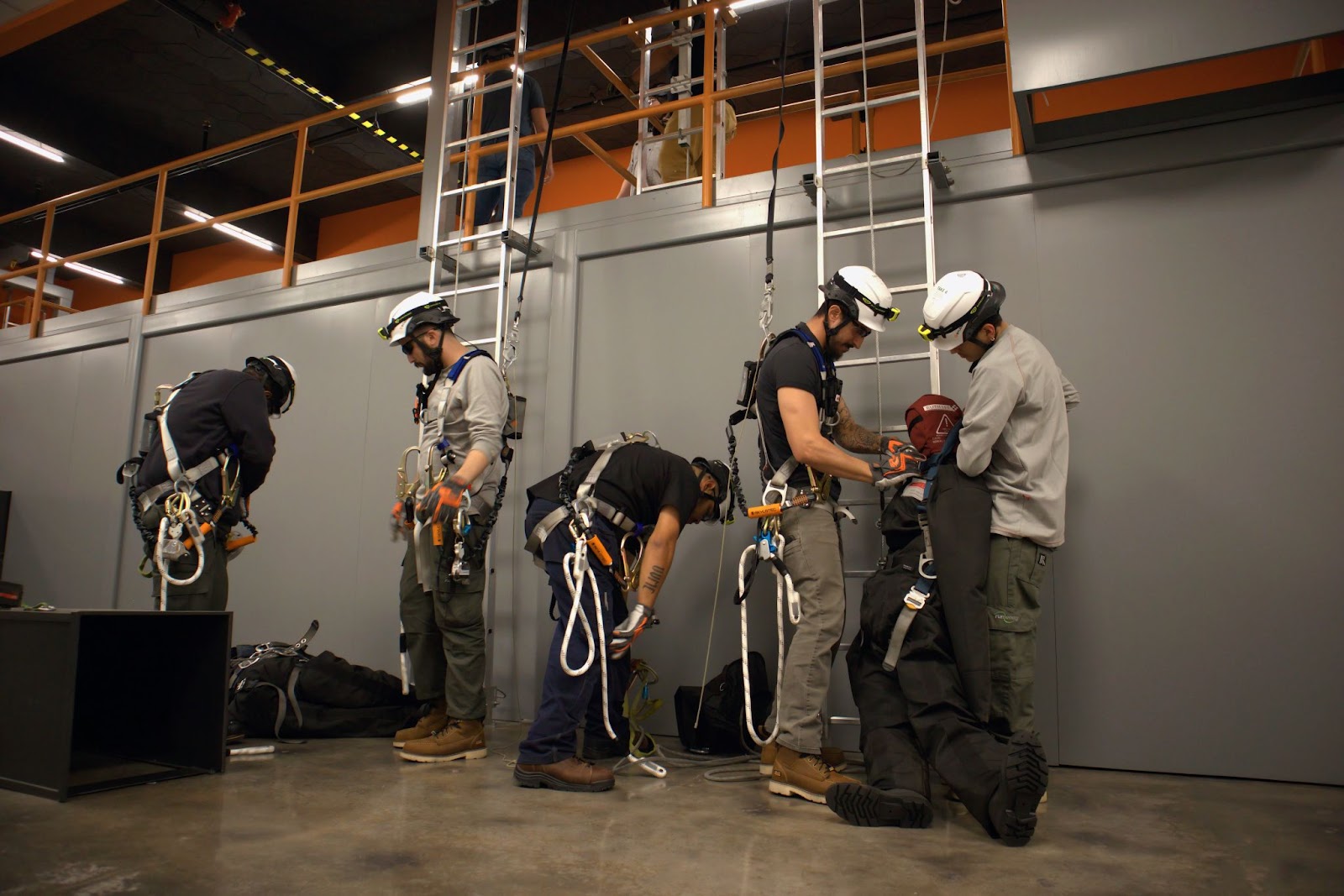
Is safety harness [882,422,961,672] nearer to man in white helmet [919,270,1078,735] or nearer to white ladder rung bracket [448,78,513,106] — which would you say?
man in white helmet [919,270,1078,735]

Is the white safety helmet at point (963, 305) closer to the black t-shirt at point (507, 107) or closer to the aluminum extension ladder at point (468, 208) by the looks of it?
the aluminum extension ladder at point (468, 208)

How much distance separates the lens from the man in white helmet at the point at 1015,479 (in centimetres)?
330

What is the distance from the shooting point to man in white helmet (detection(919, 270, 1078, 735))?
3.30 meters

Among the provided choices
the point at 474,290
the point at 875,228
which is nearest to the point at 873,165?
the point at 875,228

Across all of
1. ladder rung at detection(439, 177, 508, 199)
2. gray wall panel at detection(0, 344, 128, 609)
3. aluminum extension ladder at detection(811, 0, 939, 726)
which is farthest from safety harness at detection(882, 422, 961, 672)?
gray wall panel at detection(0, 344, 128, 609)

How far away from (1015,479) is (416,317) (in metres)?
2.91

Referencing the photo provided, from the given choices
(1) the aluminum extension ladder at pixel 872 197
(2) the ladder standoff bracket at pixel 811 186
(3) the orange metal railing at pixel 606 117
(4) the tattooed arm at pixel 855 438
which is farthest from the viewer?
(3) the orange metal railing at pixel 606 117

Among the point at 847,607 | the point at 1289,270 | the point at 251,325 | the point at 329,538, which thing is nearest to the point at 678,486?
the point at 847,607

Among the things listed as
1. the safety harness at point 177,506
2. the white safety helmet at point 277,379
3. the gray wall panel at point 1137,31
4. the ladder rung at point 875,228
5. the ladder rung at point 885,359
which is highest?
the gray wall panel at point 1137,31

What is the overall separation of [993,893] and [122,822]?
8.91 ft

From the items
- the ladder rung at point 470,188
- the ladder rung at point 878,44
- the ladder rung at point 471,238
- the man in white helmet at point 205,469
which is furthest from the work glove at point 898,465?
the ladder rung at point 470,188

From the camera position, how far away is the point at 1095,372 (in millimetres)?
4254

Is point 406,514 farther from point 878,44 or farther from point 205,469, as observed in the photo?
point 878,44

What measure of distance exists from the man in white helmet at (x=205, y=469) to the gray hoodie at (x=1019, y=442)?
327cm
